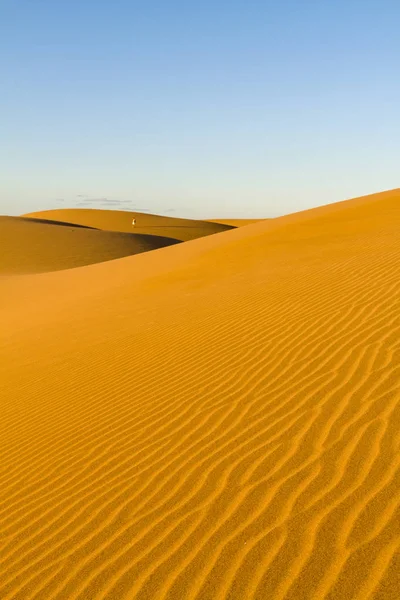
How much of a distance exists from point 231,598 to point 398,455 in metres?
1.50

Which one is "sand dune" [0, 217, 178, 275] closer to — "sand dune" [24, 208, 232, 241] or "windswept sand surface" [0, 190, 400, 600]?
"sand dune" [24, 208, 232, 241]

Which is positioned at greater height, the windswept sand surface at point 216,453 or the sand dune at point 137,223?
the sand dune at point 137,223

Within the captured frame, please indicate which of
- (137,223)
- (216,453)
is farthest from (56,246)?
(216,453)

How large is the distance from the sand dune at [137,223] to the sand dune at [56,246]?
2076 cm

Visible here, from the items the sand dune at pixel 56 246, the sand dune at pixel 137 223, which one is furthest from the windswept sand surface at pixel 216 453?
the sand dune at pixel 137 223

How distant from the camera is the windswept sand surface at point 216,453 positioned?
3.17 meters

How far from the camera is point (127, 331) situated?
31.4ft

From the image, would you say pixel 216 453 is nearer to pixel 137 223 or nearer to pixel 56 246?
pixel 56 246

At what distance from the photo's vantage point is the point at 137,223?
81.0 meters

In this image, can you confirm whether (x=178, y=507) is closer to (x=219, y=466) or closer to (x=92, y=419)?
(x=219, y=466)

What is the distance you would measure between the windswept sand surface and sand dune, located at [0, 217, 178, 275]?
27.4 meters

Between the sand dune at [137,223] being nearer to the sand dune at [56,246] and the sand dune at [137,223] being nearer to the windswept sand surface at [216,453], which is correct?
the sand dune at [56,246]

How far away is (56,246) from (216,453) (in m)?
39.5

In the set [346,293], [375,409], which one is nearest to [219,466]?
[375,409]
